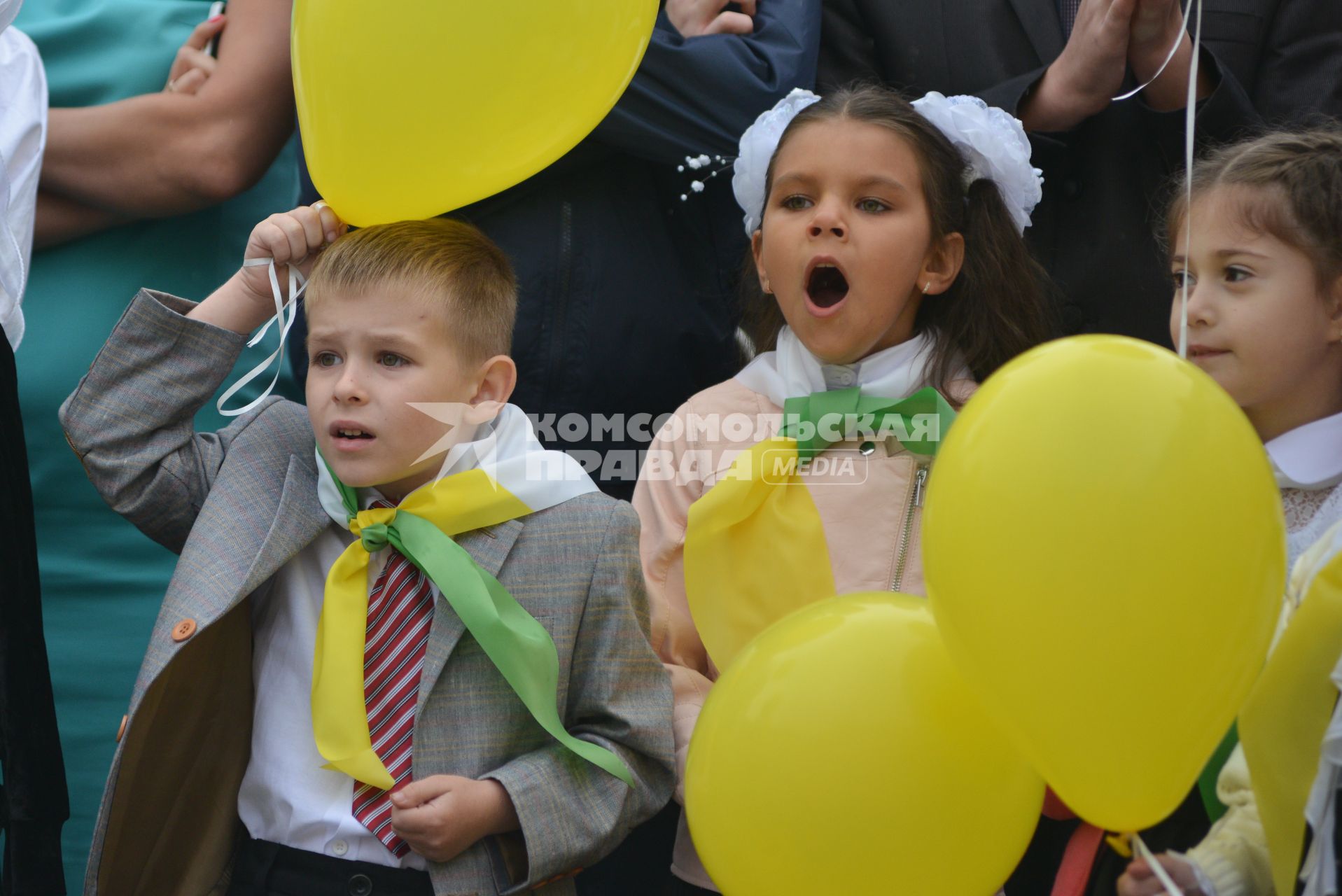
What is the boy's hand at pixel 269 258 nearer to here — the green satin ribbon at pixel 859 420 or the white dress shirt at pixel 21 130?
the white dress shirt at pixel 21 130

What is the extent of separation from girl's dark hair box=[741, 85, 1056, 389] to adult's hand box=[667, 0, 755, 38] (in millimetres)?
240

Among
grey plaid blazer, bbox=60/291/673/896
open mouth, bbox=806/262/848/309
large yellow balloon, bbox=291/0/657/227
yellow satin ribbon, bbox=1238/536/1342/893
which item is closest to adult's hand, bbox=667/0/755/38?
open mouth, bbox=806/262/848/309

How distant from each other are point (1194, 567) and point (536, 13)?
1.16 metres

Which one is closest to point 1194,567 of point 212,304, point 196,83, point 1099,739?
point 1099,739

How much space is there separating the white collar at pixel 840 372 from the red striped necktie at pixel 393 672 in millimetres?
771

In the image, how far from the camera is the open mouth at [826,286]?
2.57 m

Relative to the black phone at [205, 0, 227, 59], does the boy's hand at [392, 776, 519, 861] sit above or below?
below

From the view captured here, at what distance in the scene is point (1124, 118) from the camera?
108 inches

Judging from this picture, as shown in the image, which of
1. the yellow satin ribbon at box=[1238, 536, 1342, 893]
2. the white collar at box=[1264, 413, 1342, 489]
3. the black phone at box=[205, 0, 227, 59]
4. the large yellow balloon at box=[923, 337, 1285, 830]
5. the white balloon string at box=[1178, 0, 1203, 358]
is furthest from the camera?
the black phone at box=[205, 0, 227, 59]

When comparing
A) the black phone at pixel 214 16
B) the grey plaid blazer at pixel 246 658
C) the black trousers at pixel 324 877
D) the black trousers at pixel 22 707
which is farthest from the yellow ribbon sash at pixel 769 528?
the black phone at pixel 214 16

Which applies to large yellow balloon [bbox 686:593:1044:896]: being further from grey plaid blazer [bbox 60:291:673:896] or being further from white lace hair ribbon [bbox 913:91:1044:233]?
white lace hair ribbon [bbox 913:91:1044:233]

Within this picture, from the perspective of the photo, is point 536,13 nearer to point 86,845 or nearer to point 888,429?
point 888,429

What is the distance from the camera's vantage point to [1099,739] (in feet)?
4.87

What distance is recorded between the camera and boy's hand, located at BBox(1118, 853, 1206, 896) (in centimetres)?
165
